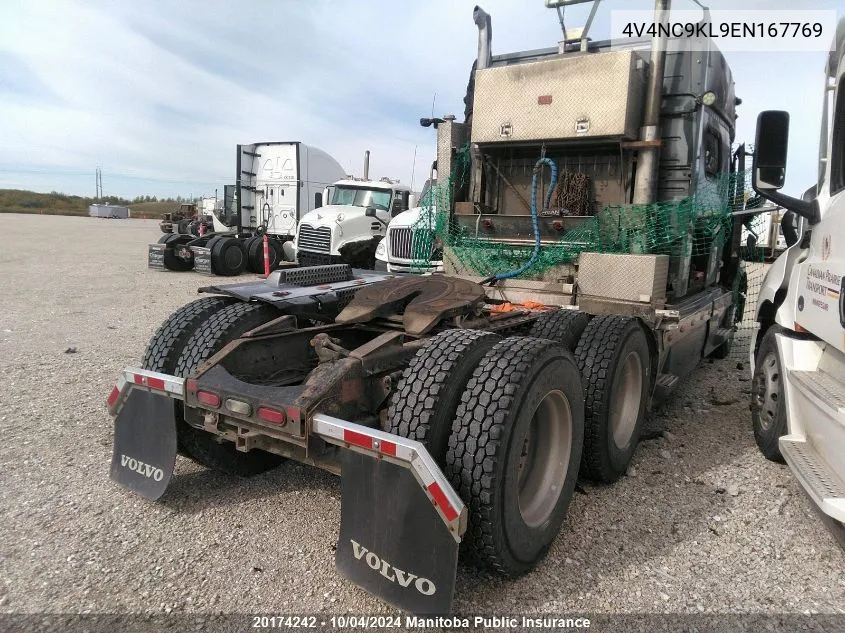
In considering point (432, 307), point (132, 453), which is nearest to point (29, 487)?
point (132, 453)

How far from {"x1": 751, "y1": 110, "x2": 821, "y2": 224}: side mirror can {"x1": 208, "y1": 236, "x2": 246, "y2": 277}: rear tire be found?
14.2 meters

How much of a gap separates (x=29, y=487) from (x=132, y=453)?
2.44 feet

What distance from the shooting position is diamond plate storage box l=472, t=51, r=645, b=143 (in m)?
4.75

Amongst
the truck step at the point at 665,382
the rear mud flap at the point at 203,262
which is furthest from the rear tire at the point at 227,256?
the truck step at the point at 665,382

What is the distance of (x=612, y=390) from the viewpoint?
12.2 feet

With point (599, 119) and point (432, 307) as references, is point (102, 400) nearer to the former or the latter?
point (432, 307)

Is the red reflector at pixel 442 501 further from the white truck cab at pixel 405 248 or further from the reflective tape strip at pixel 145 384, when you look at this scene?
the white truck cab at pixel 405 248

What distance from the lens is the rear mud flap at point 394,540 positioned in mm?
2275

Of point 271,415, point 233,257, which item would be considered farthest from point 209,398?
point 233,257

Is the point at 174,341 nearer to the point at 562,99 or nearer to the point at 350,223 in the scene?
the point at 562,99

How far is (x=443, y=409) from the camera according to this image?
8.55ft

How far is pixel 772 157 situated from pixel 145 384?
3.88m

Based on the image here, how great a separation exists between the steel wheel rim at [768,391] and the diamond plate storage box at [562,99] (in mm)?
2100

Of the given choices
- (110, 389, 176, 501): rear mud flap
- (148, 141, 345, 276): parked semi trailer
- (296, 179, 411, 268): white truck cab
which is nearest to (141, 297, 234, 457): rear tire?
(110, 389, 176, 501): rear mud flap
